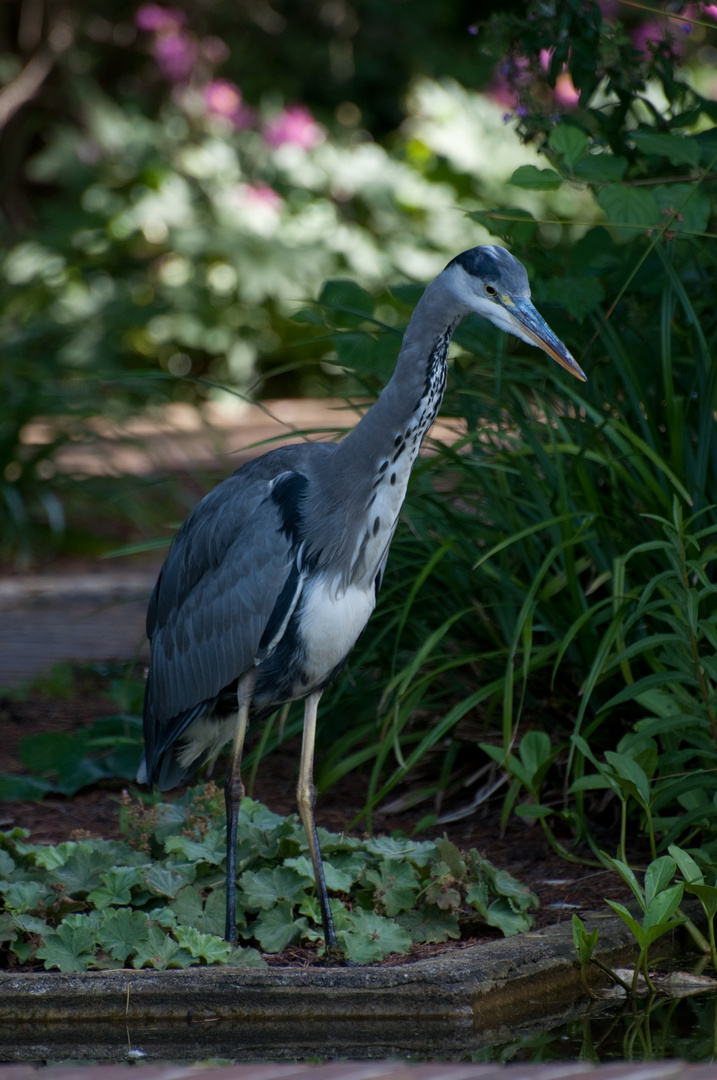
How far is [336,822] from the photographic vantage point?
12.9 ft

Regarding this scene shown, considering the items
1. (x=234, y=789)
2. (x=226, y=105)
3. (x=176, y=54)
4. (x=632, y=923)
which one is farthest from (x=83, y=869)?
(x=176, y=54)

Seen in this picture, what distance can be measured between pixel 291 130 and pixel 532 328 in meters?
9.90

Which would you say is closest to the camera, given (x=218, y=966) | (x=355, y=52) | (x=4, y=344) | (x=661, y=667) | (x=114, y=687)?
(x=218, y=966)

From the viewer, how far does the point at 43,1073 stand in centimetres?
191

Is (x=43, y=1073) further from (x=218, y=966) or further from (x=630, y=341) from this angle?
(x=630, y=341)

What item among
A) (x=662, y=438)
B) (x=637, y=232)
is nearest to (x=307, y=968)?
(x=662, y=438)

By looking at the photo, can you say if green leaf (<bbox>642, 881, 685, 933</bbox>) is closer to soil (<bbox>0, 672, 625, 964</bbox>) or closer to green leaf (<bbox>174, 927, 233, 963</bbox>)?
soil (<bbox>0, 672, 625, 964</bbox>)

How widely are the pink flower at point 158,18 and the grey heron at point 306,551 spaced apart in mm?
10389

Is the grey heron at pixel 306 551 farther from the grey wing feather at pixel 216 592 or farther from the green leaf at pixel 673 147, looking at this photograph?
the green leaf at pixel 673 147

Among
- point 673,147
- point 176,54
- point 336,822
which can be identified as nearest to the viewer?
point 673,147

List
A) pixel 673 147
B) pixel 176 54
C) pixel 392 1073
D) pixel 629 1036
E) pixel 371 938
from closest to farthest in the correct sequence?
pixel 392 1073, pixel 629 1036, pixel 371 938, pixel 673 147, pixel 176 54

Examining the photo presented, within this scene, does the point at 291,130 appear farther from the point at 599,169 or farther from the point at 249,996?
the point at 249,996

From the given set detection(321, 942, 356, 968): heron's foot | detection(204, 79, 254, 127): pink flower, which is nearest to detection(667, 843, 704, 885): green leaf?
detection(321, 942, 356, 968): heron's foot

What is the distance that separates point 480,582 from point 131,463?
6278mm
